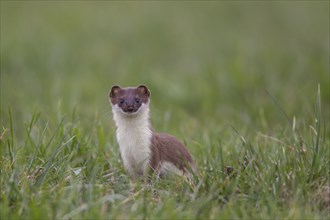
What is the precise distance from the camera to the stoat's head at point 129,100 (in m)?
7.63

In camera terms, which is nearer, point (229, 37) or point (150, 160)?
point (150, 160)

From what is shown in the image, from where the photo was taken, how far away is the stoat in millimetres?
7473

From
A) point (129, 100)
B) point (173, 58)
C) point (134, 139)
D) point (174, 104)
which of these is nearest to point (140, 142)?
point (134, 139)

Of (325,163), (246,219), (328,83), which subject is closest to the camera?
(246,219)

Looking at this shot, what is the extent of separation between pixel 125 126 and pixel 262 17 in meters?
11.4

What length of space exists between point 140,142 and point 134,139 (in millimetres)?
62

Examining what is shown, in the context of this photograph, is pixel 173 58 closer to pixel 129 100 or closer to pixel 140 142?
pixel 129 100

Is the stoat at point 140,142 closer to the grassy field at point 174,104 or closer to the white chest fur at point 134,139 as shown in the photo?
the white chest fur at point 134,139

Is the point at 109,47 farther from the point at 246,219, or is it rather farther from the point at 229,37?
the point at 246,219

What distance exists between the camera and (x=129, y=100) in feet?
25.1

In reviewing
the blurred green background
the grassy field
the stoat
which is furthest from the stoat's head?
the blurred green background

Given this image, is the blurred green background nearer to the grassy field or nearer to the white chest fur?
the grassy field

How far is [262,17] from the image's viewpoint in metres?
18.6

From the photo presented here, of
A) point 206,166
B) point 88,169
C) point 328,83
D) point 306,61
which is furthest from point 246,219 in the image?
point 306,61
